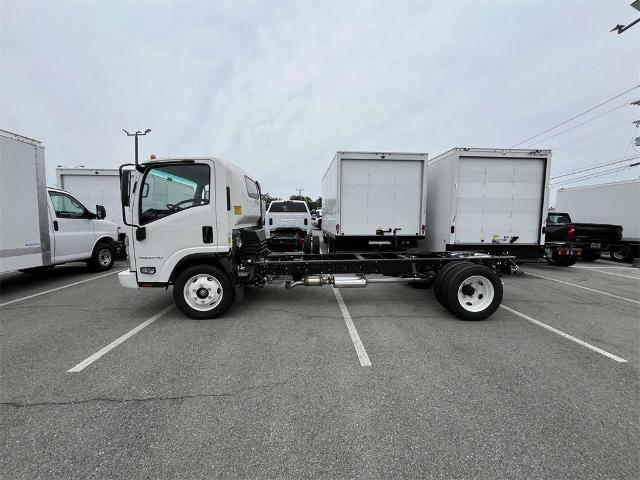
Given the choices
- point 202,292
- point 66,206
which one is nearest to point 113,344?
point 202,292

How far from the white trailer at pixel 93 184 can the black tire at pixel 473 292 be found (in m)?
12.3

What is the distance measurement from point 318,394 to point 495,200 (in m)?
7.42

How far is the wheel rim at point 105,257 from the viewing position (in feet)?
28.9

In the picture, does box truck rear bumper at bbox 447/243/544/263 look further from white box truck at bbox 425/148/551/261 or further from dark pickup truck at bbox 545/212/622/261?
dark pickup truck at bbox 545/212/622/261

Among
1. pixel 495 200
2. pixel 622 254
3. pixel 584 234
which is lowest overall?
pixel 622 254

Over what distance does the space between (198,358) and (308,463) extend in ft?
6.71

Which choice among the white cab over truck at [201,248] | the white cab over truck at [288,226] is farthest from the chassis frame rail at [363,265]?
the white cab over truck at [288,226]

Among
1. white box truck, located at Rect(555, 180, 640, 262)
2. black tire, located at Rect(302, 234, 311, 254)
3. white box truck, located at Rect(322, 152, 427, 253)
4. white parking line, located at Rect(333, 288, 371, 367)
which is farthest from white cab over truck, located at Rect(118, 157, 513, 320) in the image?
white box truck, located at Rect(555, 180, 640, 262)

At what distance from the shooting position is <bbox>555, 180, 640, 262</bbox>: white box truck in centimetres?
1253

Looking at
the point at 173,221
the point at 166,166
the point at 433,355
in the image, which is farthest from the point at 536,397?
the point at 166,166

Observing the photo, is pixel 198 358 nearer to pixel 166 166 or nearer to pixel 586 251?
pixel 166 166

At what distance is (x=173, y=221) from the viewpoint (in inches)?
182

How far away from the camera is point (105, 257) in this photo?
9062 mm

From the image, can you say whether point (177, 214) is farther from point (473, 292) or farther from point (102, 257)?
point (102, 257)
